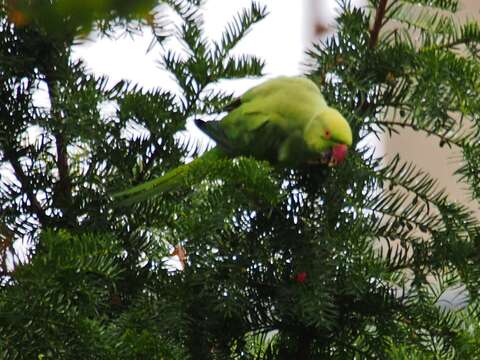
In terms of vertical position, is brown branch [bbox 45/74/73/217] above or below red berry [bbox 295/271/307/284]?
above

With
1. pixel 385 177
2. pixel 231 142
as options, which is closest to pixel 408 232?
pixel 385 177

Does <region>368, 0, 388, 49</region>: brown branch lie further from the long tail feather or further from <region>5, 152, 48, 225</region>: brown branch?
<region>5, 152, 48, 225</region>: brown branch

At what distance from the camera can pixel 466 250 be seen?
1.69ft

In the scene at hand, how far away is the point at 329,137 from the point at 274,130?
0.22ft

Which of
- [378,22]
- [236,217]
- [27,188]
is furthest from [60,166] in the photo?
[378,22]

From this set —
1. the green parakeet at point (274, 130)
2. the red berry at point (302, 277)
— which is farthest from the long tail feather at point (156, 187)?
the red berry at point (302, 277)

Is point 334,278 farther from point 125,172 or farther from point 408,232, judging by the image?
point 125,172

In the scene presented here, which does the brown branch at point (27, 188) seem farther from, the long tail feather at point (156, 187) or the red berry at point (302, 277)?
the red berry at point (302, 277)

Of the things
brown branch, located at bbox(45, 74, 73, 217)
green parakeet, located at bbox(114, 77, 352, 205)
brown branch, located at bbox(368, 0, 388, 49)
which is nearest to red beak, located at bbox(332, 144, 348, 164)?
green parakeet, located at bbox(114, 77, 352, 205)

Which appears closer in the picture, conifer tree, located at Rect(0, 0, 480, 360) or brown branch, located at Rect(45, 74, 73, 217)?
conifer tree, located at Rect(0, 0, 480, 360)

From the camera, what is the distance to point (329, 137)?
1.72ft

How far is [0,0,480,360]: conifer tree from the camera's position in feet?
1.62

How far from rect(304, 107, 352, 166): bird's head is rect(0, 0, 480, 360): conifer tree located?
0.06 ft

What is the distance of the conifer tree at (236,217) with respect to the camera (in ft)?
1.62
